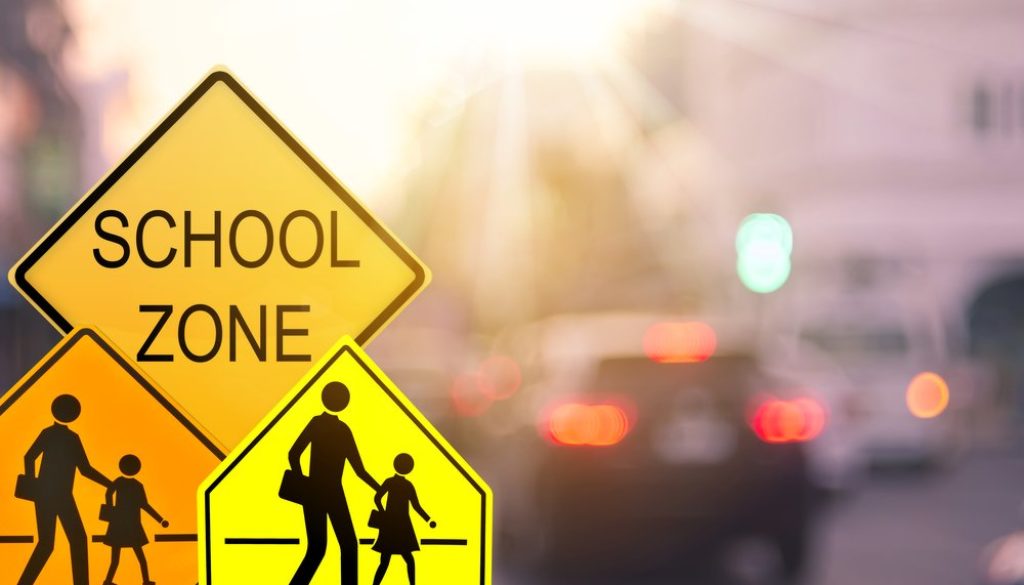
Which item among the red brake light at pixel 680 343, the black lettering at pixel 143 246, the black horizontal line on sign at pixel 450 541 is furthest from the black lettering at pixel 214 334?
the red brake light at pixel 680 343

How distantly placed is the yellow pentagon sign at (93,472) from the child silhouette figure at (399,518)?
44 centimetres

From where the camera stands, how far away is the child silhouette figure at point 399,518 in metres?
2.90

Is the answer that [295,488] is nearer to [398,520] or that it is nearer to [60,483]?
[398,520]

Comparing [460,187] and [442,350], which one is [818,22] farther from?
[460,187]

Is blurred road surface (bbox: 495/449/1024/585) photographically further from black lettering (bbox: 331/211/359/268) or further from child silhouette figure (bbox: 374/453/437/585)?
child silhouette figure (bbox: 374/453/437/585)

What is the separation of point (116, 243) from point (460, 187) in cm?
5807

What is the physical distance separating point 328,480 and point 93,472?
53 centimetres

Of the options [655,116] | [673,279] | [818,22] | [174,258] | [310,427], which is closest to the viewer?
[310,427]

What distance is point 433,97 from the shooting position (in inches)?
2157

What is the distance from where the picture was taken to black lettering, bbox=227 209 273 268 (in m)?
3.18

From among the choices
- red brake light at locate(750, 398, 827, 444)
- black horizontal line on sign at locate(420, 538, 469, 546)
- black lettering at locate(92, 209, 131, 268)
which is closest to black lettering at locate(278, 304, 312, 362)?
black lettering at locate(92, 209, 131, 268)

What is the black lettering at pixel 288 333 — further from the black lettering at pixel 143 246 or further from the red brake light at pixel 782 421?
the red brake light at pixel 782 421

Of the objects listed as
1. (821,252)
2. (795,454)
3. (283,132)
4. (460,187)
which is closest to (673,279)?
(821,252)

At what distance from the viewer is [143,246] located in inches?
127
